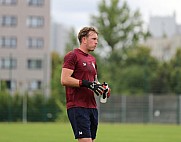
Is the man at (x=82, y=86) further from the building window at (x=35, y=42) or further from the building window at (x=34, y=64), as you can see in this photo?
the building window at (x=35, y=42)

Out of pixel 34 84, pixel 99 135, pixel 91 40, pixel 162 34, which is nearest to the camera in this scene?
pixel 91 40

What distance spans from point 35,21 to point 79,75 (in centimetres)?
7168

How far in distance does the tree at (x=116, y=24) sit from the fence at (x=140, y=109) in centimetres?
3330

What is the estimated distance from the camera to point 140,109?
44406 millimetres

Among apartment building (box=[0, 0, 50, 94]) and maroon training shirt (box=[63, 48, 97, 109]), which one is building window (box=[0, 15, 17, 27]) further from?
maroon training shirt (box=[63, 48, 97, 109])

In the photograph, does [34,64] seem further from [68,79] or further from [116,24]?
[68,79]

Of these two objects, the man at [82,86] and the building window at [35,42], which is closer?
the man at [82,86]

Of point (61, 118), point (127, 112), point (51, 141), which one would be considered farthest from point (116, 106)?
point (51, 141)

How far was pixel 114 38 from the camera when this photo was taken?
7912 centimetres

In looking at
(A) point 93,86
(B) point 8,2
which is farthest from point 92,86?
(B) point 8,2

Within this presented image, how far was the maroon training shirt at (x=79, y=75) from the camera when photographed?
9086 millimetres

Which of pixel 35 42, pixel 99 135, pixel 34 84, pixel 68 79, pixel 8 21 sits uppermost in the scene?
pixel 8 21

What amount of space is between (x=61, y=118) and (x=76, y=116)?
36.7m

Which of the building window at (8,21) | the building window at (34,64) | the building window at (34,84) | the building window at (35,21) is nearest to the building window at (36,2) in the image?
the building window at (35,21)
